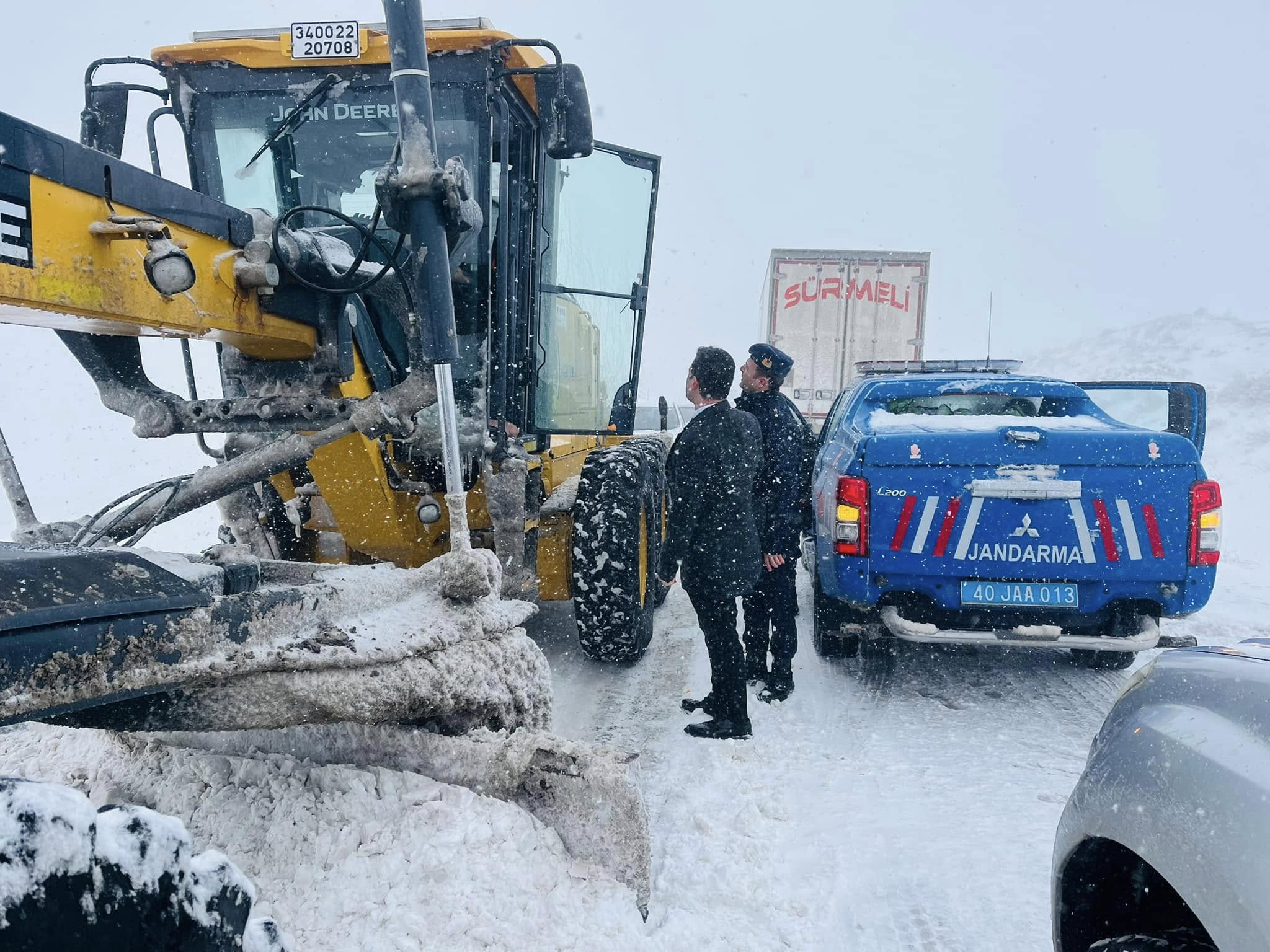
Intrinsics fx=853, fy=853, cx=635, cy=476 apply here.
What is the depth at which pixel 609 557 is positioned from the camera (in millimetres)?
4152

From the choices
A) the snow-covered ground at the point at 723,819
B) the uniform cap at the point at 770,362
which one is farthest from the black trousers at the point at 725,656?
the uniform cap at the point at 770,362

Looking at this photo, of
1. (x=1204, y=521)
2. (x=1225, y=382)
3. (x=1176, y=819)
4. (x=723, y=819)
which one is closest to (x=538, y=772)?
(x=723, y=819)

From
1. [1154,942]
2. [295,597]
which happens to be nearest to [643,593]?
[295,597]

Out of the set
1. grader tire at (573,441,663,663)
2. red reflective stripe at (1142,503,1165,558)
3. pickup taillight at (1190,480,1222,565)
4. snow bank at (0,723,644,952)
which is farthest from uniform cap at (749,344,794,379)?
snow bank at (0,723,644,952)

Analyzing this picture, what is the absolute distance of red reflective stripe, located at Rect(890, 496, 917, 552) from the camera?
399 cm

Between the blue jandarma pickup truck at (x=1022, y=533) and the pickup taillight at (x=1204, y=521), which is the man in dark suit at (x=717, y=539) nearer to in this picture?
the blue jandarma pickup truck at (x=1022, y=533)

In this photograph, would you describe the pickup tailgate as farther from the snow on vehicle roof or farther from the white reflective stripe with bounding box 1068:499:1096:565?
the snow on vehicle roof

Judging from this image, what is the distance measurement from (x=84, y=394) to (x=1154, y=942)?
13.6 meters

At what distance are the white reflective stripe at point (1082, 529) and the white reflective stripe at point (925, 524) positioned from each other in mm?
585

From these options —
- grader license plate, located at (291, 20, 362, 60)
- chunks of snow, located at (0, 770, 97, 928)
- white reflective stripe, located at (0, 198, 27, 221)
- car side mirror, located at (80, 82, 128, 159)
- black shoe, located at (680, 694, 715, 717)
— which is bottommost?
black shoe, located at (680, 694, 715, 717)

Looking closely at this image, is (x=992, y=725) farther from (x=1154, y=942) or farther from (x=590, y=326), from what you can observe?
(x=590, y=326)

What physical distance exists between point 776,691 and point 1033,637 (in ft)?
4.05

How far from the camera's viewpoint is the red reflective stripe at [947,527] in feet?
12.9

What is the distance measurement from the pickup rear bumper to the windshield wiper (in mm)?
3494
